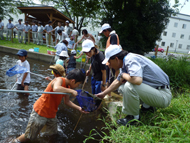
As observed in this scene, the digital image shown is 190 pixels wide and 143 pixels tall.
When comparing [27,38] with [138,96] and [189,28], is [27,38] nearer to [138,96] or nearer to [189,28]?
[138,96]

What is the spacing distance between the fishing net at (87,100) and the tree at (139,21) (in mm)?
6976

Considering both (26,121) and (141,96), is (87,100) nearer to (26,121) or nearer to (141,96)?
(141,96)

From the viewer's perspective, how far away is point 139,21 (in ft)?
29.7

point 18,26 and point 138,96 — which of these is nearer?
point 138,96

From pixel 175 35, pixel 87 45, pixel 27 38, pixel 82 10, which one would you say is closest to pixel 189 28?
pixel 175 35

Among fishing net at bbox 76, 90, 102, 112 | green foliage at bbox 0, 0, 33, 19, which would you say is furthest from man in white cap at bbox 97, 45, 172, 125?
green foliage at bbox 0, 0, 33, 19

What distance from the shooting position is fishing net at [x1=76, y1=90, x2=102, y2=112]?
8.81 ft

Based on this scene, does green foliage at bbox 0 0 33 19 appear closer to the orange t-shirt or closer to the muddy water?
the muddy water

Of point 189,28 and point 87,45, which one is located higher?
point 189,28

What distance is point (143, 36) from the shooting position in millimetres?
9250

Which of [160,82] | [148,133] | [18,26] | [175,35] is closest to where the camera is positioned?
[148,133]

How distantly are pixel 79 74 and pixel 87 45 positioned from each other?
4.06 feet

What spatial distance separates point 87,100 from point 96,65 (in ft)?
3.95

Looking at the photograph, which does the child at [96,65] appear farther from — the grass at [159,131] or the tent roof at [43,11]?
the tent roof at [43,11]
